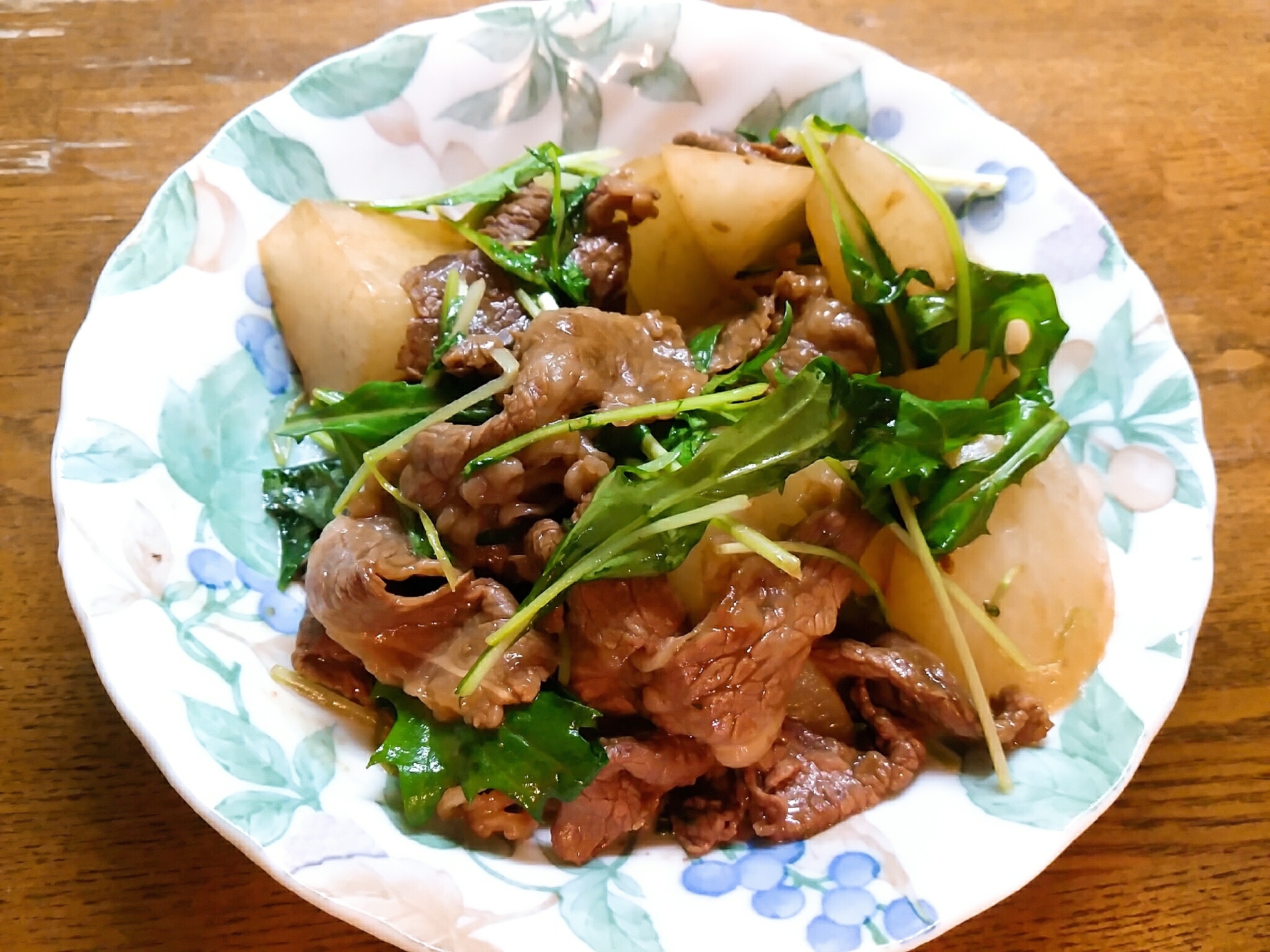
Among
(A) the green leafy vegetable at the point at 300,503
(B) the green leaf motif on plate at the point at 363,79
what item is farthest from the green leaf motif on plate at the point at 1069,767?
(B) the green leaf motif on plate at the point at 363,79

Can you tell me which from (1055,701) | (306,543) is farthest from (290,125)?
(1055,701)

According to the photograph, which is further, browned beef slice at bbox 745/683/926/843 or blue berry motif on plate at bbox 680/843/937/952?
browned beef slice at bbox 745/683/926/843

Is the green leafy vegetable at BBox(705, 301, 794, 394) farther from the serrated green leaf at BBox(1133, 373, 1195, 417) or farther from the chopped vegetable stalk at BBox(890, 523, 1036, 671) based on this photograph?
the serrated green leaf at BBox(1133, 373, 1195, 417)

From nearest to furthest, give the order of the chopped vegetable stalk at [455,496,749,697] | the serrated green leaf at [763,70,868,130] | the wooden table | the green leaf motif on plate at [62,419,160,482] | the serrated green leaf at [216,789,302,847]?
the serrated green leaf at [216,789,302,847] → the chopped vegetable stalk at [455,496,749,697] → the green leaf motif on plate at [62,419,160,482] → the wooden table → the serrated green leaf at [763,70,868,130]

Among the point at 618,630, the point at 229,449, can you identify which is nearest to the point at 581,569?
the point at 618,630

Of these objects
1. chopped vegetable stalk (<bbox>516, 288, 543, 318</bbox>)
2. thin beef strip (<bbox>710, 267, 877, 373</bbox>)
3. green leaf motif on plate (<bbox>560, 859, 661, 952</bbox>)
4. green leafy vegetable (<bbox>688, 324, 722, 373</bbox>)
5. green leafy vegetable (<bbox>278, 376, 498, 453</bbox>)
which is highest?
thin beef strip (<bbox>710, 267, 877, 373</bbox>)

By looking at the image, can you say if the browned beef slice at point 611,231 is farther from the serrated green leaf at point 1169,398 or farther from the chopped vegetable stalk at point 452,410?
the serrated green leaf at point 1169,398

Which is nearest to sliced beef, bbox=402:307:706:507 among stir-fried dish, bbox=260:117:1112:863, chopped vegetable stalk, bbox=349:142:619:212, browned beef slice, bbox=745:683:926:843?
stir-fried dish, bbox=260:117:1112:863

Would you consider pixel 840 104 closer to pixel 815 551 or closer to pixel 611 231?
pixel 611 231
